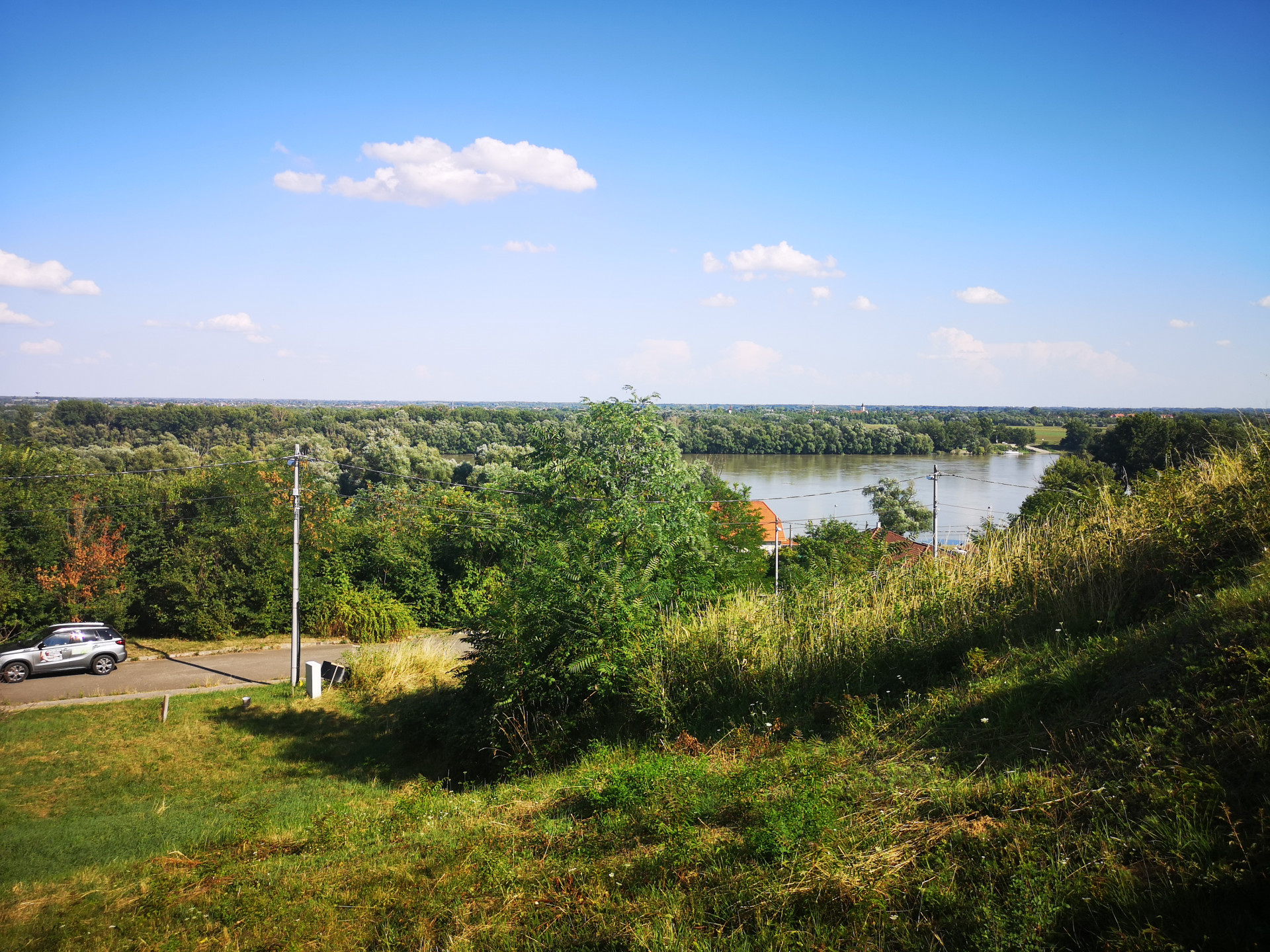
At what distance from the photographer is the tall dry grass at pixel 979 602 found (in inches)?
257

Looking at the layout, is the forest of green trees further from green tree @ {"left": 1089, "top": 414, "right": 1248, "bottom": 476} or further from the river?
green tree @ {"left": 1089, "top": 414, "right": 1248, "bottom": 476}

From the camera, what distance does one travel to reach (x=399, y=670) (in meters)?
17.5

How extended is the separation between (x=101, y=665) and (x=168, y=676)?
1.97 m

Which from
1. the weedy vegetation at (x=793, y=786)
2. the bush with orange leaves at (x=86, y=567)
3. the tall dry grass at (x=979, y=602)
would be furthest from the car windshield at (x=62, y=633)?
the tall dry grass at (x=979, y=602)

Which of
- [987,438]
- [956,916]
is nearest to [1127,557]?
[956,916]

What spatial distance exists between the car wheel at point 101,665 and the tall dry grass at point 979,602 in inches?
772

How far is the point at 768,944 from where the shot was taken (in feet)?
11.3

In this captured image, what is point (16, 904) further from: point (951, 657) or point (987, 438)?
point (987, 438)

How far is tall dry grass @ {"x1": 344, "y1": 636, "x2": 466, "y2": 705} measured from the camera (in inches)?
659

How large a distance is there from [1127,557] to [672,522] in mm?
8687

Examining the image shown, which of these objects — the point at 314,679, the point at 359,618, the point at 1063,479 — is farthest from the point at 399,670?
the point at 1063,479

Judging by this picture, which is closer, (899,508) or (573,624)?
(573,624)

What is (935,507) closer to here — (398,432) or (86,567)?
(86,567)

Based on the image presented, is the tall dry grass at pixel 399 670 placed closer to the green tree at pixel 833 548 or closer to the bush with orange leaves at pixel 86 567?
the green tree at pixel 833 548
